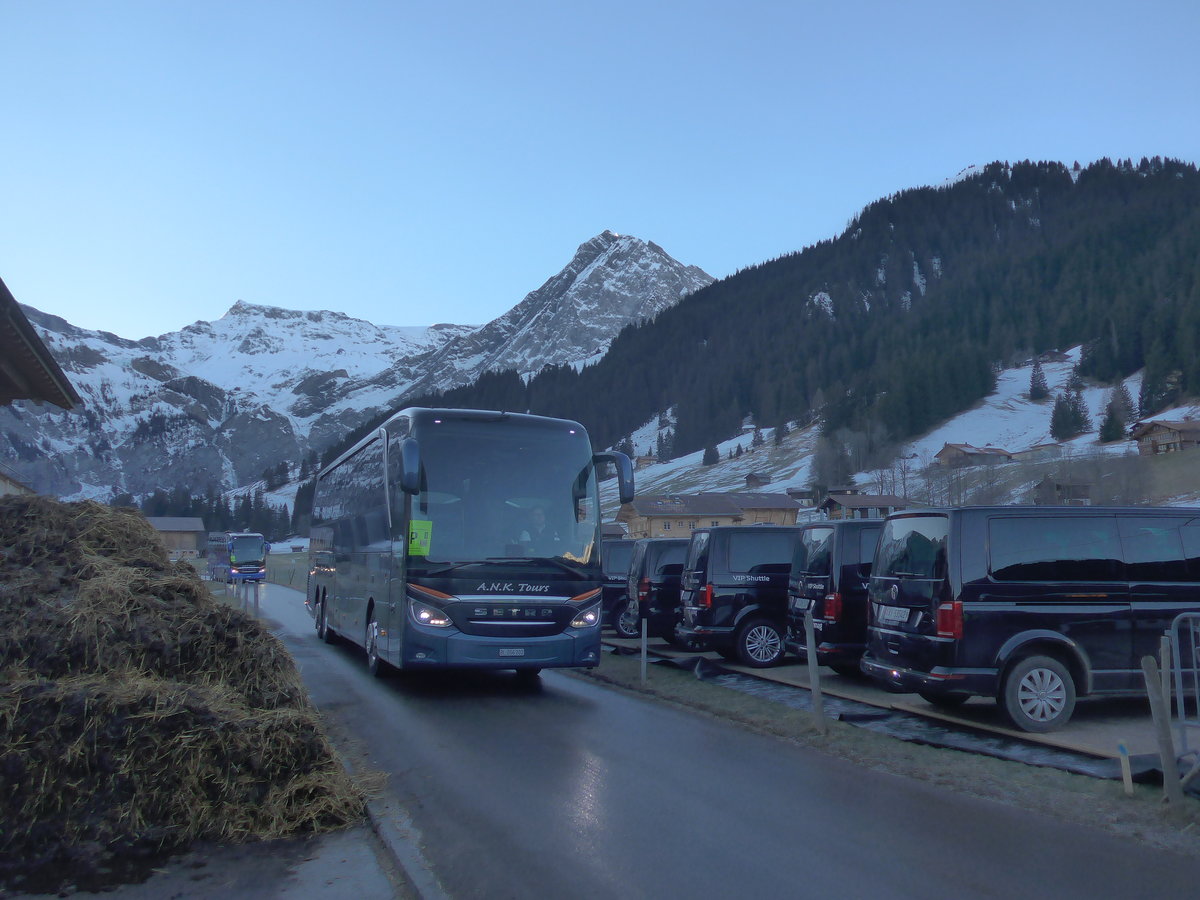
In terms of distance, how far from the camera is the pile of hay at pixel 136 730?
4973 millimetres

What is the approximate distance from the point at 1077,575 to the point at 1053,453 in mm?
80370

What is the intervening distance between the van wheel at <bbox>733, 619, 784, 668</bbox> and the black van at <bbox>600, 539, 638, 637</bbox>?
5206 mm

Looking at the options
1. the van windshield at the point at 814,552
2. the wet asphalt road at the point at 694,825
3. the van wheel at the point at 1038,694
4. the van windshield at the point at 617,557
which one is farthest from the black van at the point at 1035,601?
the van windshield at the point at 617,557

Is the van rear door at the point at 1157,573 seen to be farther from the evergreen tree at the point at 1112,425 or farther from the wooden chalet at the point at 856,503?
the evergreen tree at the point at 1112,425

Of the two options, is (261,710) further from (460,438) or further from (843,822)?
(460,438)

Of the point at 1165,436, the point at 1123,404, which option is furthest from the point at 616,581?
the point at 1123,404

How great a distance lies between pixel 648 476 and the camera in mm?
139125

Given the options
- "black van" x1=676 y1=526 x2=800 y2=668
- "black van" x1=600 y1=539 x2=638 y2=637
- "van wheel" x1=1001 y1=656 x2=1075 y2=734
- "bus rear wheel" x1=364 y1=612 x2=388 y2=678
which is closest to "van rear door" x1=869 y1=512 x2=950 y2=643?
"van wheel" x1=1001 y1=656 x2=1075 y2=734

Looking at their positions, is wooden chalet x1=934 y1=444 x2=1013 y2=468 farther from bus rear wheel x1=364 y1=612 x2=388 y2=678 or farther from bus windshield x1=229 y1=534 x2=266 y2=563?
bus rear wheel x1=364 y1=612 x2=388 y2=678

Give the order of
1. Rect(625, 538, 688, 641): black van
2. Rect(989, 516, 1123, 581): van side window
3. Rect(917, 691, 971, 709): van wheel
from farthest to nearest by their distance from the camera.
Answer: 1. Rect(625, 538, 688, 641): black van
2. Rect(917, 691, 971, 709): van wheel
3. Rect(989, 516, 1123, 581): van side window

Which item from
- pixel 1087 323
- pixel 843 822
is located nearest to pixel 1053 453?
pixel 1087 323

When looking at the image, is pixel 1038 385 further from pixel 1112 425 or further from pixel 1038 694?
pixel 1038 694

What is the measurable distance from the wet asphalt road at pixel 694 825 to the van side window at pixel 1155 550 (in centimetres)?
387

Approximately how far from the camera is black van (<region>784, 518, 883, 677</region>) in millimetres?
11477
